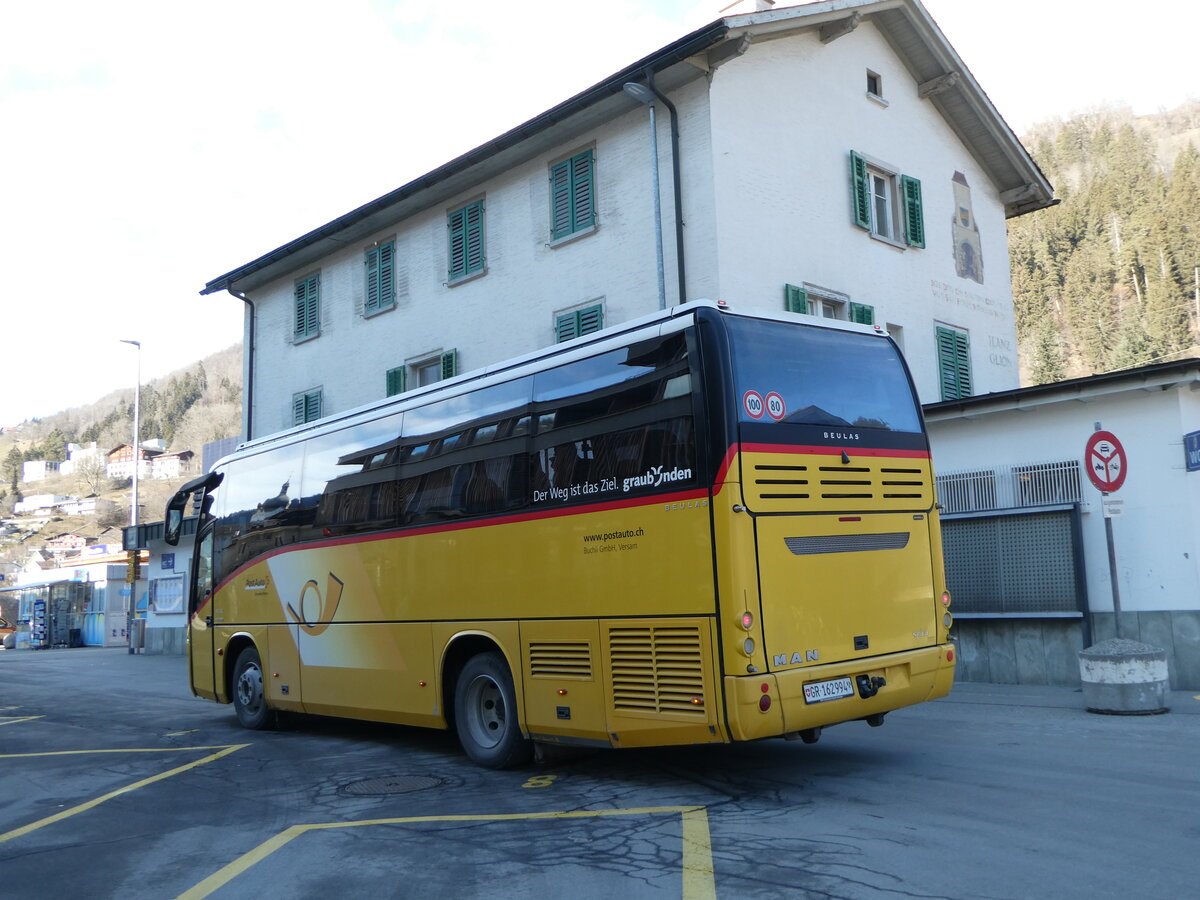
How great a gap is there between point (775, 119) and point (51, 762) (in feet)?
44.9

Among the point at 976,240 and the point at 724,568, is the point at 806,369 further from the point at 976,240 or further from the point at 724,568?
the point at 976,240

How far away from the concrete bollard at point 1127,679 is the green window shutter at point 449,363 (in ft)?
42.6

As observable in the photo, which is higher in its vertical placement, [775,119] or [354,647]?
[775,119]

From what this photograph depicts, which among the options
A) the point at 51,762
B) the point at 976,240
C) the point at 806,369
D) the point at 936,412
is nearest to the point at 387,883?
the point at 806,369

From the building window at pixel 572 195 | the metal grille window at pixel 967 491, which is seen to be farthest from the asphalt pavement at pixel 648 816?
the building window at pixel 572 195

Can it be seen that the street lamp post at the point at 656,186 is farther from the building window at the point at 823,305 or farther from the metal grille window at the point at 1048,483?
the metal grille window at the point at 1048,483

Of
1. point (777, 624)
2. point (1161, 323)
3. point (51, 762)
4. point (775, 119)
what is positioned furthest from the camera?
point (1161, 323)

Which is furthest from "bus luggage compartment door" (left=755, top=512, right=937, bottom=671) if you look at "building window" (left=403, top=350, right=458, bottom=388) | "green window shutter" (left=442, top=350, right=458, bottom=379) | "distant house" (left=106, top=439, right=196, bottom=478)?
"distant house" (left=106, top=439, right=196, bottom=478)

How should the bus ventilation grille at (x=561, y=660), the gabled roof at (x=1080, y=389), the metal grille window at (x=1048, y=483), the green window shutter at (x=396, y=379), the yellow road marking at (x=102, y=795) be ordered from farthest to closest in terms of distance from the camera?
the green window shutter at (x=396, y=379)
the metal grille window at (x=1048, y=483)
the gabled roof at (x=1080, y=389)
the bus ventilation grille at (x=561, y=660)
the yellow road marking at (x=102, y=795)

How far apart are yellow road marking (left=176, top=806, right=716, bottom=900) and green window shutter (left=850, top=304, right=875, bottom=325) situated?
41.8ft

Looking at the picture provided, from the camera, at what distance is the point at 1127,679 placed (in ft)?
35.6

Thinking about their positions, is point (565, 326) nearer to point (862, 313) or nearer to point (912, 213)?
point (862, 313)

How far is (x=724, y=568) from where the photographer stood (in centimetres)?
718

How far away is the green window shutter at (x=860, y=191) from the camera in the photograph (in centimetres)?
1909
